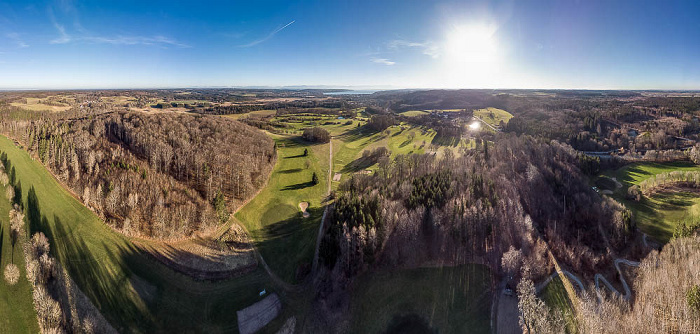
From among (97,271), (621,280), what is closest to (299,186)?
(97,271)

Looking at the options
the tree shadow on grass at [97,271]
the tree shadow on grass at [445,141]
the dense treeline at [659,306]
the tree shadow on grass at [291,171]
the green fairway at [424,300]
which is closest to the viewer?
the dense treeline at [659,306]

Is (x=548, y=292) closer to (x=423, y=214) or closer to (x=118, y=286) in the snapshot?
(x=423, y=214)

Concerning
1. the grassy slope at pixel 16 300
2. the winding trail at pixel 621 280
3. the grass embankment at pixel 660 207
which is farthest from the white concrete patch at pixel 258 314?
the grass embankment at pixel 660 207

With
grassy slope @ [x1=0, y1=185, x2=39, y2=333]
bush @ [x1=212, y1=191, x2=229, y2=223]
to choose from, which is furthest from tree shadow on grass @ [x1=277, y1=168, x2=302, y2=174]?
grassy slope @ [x1=0, y1=185, x2=39, y2=333]

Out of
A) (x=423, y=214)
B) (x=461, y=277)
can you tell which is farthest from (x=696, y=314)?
(x=423, y=214)

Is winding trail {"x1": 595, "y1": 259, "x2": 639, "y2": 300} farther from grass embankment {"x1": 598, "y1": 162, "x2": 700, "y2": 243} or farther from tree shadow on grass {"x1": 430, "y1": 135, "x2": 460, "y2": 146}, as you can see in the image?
tree shadow on grass {"x1": 430, "y1": 135, "x2": 460, "y2": 146}

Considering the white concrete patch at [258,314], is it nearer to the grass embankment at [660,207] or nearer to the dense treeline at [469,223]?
the dense treeline at [469,223]

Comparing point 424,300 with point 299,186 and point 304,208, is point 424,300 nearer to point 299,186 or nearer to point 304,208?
point 304,208
